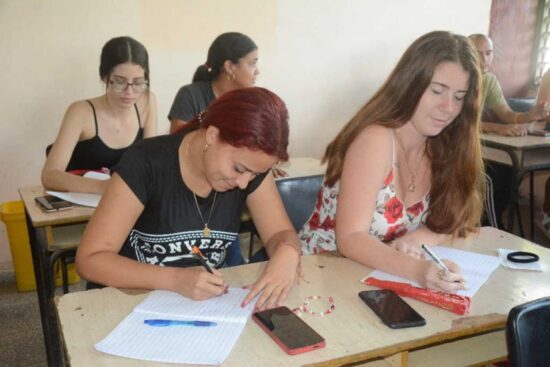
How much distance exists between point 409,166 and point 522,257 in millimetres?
445

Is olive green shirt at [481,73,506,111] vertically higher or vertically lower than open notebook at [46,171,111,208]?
higher

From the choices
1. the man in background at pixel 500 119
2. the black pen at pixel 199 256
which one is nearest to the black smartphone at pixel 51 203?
the black pen at pixel 199 256

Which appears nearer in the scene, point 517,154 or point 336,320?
point 336,320

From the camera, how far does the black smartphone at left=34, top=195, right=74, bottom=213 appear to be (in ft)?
6.52

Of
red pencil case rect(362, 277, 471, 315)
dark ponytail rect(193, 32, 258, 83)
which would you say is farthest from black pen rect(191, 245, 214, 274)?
dark ponytail rect(193, 32, 258, 83)

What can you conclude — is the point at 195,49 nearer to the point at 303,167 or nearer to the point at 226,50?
the point at 226,50

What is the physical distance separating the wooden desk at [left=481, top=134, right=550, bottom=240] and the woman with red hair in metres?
2.34

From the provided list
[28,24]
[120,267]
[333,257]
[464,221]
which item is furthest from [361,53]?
[120,267]

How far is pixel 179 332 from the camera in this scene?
42.0 inches

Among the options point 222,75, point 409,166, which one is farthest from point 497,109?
point 409,166

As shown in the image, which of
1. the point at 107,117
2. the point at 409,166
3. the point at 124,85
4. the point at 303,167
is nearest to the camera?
the point at 409,166

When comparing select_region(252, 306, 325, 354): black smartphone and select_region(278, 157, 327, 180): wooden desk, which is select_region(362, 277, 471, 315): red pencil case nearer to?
select_region(252, 306, 325, 354): black smartphone

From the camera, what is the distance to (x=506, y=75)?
472 centimetres

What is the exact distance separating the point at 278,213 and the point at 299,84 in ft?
7.79
